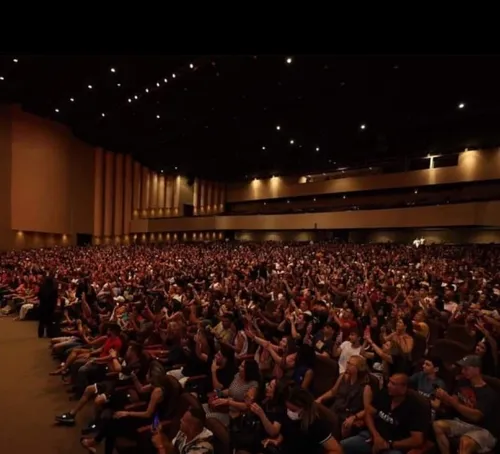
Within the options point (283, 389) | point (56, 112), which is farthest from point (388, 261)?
point (56, 112)

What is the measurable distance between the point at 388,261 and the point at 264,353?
11986 mm

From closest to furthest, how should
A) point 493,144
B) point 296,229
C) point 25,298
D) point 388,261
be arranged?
point 25,298
point 388,261
point 493,144
point 296,229

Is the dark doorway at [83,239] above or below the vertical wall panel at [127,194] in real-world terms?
below

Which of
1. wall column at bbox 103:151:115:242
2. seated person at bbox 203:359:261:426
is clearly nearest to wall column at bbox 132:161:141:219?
wall column at bbox 103:151:115:242

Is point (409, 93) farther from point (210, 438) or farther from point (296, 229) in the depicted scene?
point (210, 438)

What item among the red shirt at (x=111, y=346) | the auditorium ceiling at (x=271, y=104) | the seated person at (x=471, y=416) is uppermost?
the auditorium ceiling at (x=271, y=104)

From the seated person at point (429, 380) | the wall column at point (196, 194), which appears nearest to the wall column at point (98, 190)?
the wall column at point (196, 194)

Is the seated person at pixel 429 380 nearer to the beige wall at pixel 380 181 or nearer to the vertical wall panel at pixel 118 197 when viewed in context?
the beige wall at pixel 380 181

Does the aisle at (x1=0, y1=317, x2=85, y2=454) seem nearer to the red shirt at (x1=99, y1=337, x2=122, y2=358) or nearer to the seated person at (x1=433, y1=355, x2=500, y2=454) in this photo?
the red shirt at (x1=99, y1=337, x2=122, y2=358)

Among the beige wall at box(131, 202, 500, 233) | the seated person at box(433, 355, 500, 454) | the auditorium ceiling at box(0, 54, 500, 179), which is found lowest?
the seated person at box(433, 355, 500, 454)

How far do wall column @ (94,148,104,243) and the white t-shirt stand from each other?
95.9 ft

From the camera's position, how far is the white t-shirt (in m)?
5.16

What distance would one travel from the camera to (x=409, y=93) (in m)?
19.0

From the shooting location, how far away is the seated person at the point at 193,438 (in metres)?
3.44
